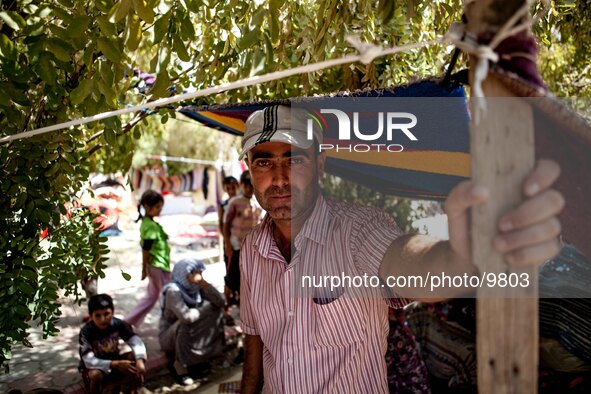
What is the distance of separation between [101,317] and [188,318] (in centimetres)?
81

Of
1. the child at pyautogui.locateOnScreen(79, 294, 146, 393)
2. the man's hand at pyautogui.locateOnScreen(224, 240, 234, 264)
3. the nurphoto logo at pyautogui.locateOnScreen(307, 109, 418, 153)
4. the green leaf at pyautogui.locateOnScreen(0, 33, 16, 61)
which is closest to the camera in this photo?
the green leaf at pyautogui.locateOnScreen(0, 33, 16, 61)

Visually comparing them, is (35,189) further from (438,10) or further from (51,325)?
(438,10)

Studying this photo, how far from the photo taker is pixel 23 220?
196 centimetres

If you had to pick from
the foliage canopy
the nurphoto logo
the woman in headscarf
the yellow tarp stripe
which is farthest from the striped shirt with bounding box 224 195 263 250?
the nurphoto logo

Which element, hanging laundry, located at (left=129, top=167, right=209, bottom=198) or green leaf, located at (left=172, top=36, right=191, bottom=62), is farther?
hanging laundry, located at (left=129, top=167, right=209, bottom=198)

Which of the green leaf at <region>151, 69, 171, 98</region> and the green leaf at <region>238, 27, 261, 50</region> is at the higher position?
the green leaf at <region>238, 27, 261, 50</region>

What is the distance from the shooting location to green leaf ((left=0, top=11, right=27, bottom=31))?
1468 mm

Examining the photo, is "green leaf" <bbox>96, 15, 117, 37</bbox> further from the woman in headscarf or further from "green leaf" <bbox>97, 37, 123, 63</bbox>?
the woman in headscarf

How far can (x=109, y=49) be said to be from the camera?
1540 millimetres

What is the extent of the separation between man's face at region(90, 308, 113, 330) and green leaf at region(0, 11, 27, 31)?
2464 millimetres

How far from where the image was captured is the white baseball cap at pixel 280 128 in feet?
6.14

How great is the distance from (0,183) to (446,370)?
303 cm

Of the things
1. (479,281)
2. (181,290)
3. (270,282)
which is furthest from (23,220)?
(181,290)

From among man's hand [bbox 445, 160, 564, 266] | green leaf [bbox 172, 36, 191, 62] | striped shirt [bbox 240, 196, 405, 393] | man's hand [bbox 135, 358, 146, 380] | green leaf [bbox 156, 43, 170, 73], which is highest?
green leaf [bbox 172, 36, 191, 62]
